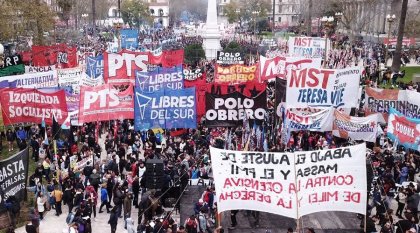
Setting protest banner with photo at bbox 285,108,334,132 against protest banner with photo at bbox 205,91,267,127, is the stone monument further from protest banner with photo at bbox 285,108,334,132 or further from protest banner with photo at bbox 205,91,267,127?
protest banner with photo at bbox 205,91,267,127

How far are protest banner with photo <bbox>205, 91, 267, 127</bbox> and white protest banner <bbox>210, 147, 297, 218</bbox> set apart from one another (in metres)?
6.99

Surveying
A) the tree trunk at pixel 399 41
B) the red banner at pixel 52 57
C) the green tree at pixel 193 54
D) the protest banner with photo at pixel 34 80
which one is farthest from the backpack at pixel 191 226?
the green tree at pixel 193 54

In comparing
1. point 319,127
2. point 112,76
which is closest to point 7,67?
point 112,76

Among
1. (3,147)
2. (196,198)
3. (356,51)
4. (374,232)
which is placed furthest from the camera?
(356,51)

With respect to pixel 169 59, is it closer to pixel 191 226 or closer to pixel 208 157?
pixel 208 157

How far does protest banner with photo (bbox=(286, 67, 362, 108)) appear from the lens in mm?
19781

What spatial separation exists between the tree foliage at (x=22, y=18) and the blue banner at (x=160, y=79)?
21.2 m

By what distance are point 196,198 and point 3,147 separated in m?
10.5

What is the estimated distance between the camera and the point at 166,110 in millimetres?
18812

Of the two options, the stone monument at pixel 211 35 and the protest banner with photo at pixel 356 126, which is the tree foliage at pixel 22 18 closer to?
the stone monument at pixel 211 35

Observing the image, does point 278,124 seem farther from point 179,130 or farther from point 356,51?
point 356,51

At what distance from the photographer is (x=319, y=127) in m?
19.8

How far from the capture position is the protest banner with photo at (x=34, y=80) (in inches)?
902

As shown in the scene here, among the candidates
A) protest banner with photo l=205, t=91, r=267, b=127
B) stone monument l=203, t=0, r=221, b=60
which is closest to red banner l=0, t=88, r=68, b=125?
protest banner with photo l=205, t=91, r=267, b=127
